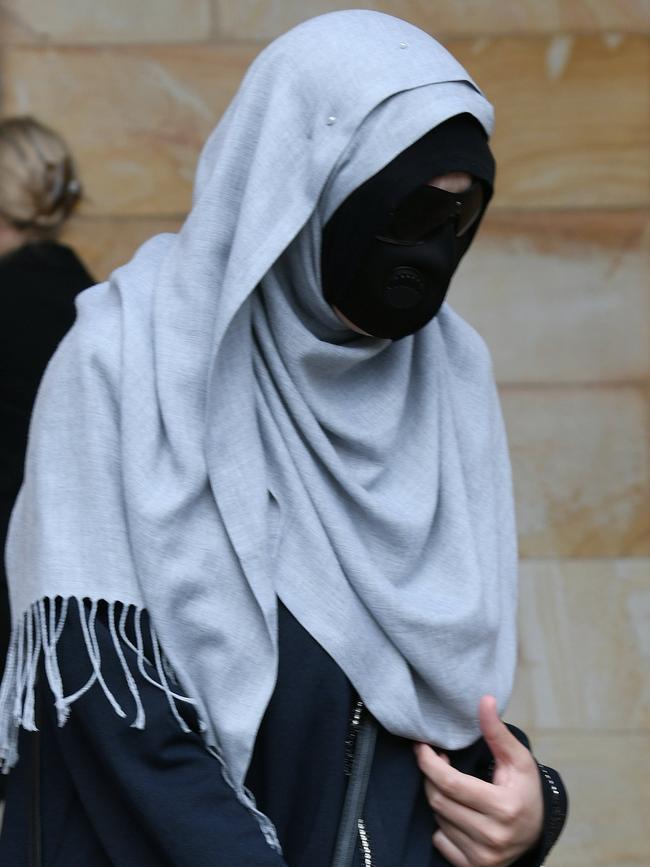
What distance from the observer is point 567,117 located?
396 centimetres

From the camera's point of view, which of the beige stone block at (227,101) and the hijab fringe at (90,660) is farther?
the beige stone block at (227,101)

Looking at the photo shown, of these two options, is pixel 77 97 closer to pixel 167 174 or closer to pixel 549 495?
pixel 167 174

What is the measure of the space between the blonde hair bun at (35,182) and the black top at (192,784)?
1620 millimetres

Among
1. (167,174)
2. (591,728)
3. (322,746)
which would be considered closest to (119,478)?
(322,746)

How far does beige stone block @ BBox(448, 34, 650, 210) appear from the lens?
3.93 m

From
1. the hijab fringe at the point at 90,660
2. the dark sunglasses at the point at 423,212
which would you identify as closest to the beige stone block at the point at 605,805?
the hijab fringe at the point at 90,660

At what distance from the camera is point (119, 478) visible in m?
1.58

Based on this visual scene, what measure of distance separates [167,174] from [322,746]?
2588 millimetres

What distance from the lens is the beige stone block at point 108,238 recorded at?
12.8ft

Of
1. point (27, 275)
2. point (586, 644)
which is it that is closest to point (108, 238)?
point (27, 275)

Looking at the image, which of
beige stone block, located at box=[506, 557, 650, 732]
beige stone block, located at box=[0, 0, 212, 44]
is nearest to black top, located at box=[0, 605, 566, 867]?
beige stone block, located at box=[506, 557, 650, 732]

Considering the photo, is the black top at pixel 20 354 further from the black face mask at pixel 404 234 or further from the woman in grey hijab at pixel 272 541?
the black face mask at pixel 404 234

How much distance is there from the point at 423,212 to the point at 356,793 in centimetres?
71

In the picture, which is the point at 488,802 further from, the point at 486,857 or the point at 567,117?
the point at 567,117
